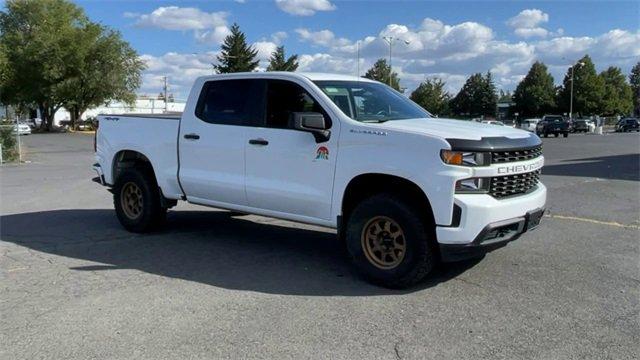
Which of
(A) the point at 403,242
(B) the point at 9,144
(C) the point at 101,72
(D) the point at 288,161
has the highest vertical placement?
(C) the point at 101,72

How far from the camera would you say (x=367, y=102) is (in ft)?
21.3

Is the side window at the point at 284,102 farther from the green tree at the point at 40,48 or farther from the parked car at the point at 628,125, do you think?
the parked car at the point at 628,125

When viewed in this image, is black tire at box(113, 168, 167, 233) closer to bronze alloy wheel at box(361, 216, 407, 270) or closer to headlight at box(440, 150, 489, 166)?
bronze alloy wheel at box(361, 216, 407, 270)

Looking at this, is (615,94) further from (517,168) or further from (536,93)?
(517,168)

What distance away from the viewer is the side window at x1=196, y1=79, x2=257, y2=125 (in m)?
6.84

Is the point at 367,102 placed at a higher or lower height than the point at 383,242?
higher

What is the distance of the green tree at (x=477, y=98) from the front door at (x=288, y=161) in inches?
4409

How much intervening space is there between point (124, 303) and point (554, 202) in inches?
323

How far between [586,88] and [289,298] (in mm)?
104172

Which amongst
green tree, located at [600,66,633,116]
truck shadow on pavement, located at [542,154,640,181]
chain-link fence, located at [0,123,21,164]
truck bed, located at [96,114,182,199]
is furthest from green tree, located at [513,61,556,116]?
truck bed, located at [96,114,182,199]

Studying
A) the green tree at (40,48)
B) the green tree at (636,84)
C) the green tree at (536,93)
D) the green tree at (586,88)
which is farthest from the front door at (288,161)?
the green tree at (636,84)

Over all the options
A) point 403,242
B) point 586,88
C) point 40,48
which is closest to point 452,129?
point 403,242

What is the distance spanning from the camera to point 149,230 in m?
8.16

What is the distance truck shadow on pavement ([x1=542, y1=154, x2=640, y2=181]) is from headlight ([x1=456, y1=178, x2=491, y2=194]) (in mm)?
11406
